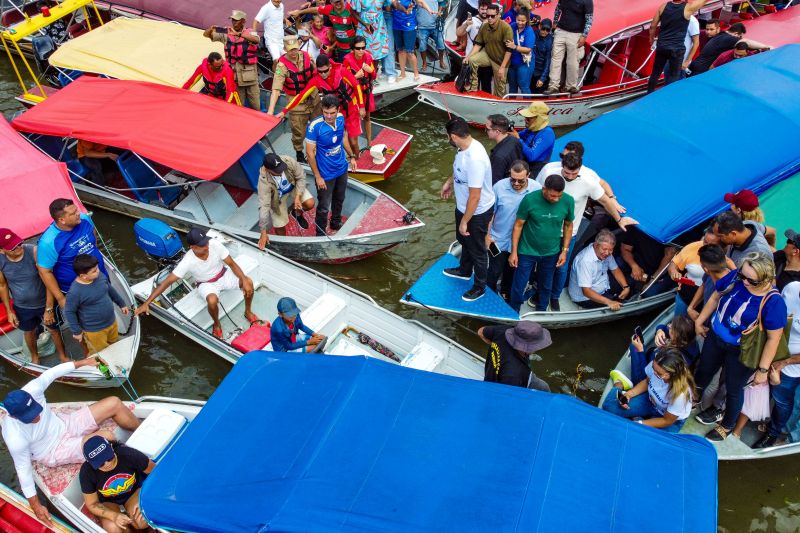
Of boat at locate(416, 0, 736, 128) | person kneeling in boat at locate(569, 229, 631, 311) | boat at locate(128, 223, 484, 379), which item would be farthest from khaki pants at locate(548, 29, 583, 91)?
boat at locate(128, 223, 484, 379)

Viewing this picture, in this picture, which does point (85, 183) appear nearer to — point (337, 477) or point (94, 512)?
point (94, 512)

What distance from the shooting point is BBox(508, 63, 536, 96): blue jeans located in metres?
11.6

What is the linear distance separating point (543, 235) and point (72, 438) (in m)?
5.17

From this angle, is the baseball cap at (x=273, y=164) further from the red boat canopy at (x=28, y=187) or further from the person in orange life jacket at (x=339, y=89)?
the red boat canopy at (x=28, y=187)

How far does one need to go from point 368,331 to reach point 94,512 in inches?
134

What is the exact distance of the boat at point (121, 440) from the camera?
5.73 metres

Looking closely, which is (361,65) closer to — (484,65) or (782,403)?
(484,65)

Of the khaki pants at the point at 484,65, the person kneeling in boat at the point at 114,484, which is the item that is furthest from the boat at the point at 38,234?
the khaki pants at the point at 484,65

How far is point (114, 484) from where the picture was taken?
18.3ft

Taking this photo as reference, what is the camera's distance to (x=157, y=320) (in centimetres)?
873

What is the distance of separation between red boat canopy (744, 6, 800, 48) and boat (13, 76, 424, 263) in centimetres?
765

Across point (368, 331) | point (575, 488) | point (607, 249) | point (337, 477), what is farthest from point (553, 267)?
point (337, 477)

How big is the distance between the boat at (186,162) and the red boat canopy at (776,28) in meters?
7.65

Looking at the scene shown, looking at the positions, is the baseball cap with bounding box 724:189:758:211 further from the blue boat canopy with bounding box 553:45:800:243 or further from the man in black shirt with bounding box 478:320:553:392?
the man in black shirt with bounding box 478:320:553:392
